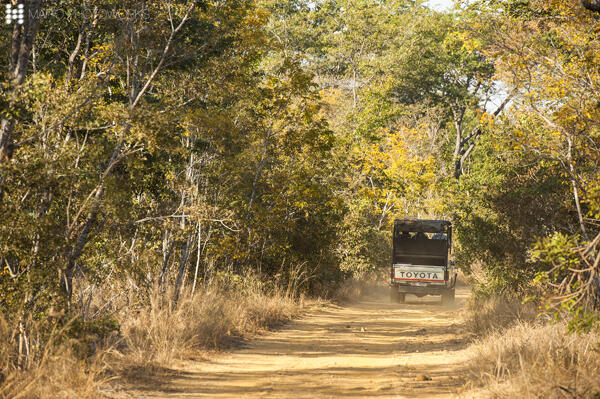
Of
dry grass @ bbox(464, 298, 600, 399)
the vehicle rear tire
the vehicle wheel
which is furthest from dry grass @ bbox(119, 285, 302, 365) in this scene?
the vehicle wheel

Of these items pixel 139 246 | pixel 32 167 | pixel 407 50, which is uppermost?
pixel 407 50

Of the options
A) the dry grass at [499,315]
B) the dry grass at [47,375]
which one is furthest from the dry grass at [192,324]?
the dry grass at [499,315]

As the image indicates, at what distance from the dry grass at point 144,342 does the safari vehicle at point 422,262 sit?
7.95 metres

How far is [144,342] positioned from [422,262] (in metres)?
17.4

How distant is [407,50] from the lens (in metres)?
43.6

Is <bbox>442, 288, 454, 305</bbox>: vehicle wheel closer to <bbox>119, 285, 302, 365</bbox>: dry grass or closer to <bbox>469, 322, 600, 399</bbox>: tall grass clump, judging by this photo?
<bbox>119, 285, 302, 365</bbox>: dry grass

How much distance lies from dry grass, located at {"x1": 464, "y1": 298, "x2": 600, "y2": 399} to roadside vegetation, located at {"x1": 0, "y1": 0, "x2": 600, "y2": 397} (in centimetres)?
6

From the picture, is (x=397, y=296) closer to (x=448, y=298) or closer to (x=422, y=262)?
(x=422, y=262)

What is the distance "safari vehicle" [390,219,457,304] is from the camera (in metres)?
24.4

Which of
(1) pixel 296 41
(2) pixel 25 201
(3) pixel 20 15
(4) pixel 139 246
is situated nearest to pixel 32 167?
(2) pixel 25 201

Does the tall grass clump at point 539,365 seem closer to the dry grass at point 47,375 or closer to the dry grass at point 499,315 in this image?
the dry grass at point 499,315

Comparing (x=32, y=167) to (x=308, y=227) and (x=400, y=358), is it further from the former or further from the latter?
(x=308, y=227)

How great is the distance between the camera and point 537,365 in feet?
26.4

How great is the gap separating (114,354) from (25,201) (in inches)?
94.4
